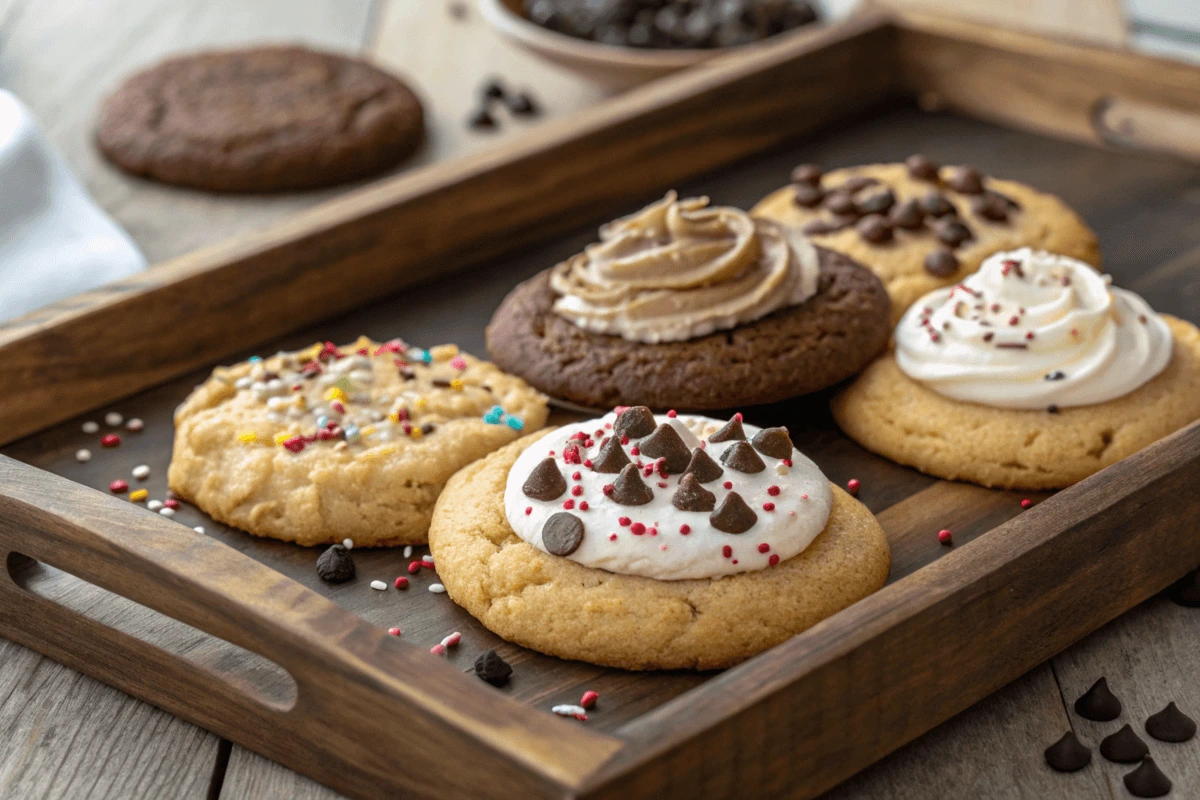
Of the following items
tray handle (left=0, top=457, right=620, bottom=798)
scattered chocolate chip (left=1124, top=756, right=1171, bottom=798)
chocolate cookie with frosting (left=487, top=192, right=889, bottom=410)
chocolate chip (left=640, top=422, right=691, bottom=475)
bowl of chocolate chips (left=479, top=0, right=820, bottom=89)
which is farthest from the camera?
bowl of chocolate chips (left=479, top=0, right=820, bottom=89)

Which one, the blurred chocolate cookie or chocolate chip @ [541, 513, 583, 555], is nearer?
chocolate chip @ [541, 513, 583, 555]

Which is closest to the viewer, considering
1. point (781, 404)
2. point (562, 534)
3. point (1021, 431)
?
point (562, 534)

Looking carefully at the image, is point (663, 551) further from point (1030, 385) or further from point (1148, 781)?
point (1030, 385)

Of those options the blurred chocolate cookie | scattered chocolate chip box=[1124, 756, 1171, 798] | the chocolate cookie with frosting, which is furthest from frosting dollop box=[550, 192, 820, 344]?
the blurred chocolate cookie

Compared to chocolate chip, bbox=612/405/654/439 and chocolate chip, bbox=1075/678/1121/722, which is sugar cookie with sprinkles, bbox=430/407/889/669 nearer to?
chocolate chip, bbox=612/405/654/439

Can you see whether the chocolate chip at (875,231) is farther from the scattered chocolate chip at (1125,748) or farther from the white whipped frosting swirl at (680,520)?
the scattered chocolate chip at (1125,748)

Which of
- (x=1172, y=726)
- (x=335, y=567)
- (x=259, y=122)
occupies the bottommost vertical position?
(x=1172, y=726)

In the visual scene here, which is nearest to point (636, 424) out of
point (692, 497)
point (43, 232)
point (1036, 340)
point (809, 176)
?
point (692, 497)
